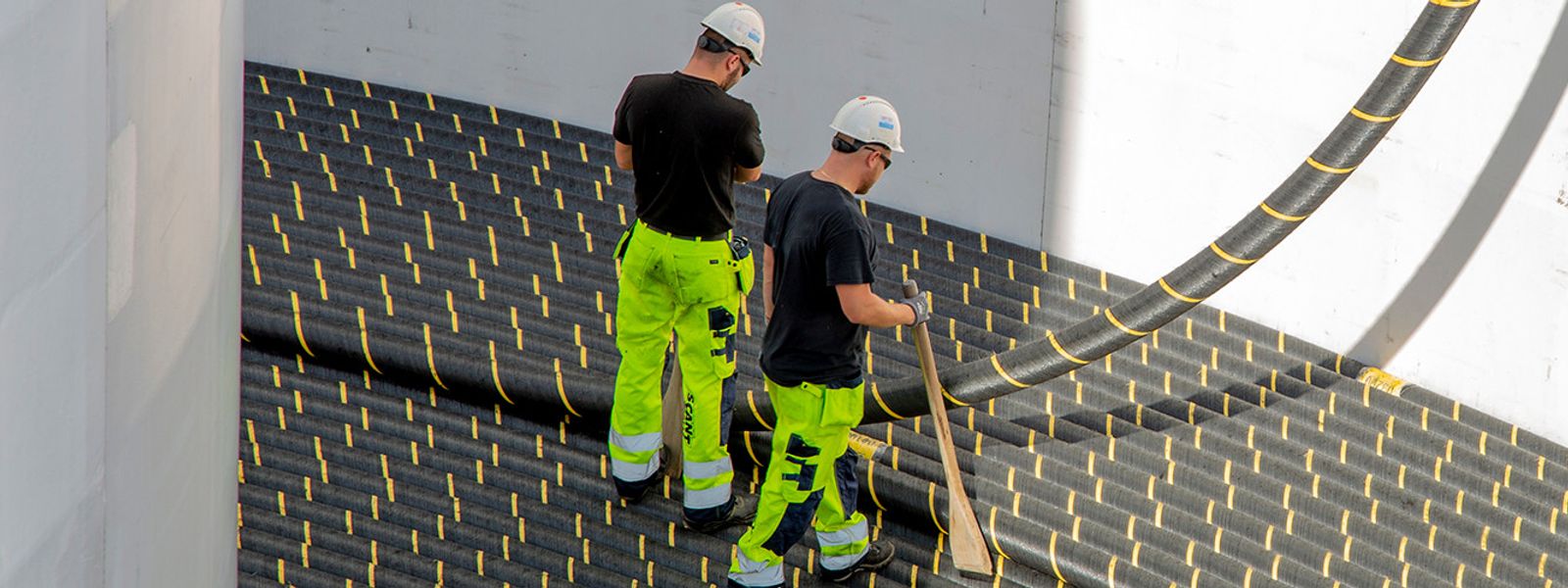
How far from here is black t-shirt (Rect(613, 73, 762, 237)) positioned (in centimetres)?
467

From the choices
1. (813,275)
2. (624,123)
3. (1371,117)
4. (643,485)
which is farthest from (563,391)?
(1371,117)

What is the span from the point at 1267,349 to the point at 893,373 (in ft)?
4.18

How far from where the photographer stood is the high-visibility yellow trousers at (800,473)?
452 cm

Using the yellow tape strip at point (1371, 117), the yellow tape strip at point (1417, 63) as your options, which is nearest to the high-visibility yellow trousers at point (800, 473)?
the yellow tape strip at point (1371, 117)

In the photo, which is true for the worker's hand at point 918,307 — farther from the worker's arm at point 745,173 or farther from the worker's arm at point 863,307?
the worker's arm at point 745,173

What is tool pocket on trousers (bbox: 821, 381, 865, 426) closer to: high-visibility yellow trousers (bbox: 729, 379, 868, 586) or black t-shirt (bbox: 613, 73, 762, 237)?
high-visibility yellow trousers (bbox: 729, 379, 868, 586)

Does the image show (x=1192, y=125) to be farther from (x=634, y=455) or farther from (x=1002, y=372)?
(x=634, y=455)

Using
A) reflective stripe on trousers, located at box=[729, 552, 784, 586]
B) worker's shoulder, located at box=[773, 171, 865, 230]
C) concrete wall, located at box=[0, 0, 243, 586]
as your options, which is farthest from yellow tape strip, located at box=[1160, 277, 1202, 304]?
concrete wall, located at box=[0, 0, 243, 586]

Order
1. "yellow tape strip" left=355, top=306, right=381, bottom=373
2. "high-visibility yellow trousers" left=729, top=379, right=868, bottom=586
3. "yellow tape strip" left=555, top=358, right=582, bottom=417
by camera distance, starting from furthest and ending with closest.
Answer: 1. "yellow tape strip" left=355, top=306, right=381, bottom=373
2. "yellow tape strip" left=555, top=358, right=582, bottom=417
3. "high-visibility yellow trousers" left=729, top=379, right=868, bottom=586

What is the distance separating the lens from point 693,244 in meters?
4.73

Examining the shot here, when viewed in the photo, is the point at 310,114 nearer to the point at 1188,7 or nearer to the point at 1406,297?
the point at 1188,7

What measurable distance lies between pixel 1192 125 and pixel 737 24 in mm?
2084

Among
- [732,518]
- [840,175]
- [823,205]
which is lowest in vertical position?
[732,518]

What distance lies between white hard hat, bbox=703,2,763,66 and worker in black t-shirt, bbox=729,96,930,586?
40cm
